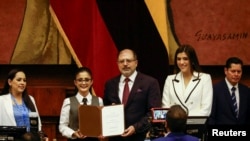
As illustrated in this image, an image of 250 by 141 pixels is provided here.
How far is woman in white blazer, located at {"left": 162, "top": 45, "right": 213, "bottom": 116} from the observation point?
233 inches

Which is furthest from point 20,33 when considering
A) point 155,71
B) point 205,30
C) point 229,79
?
point 229,79

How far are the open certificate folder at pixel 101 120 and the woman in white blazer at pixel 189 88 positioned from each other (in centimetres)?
60

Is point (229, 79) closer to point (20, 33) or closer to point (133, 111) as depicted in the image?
point (133, 111)

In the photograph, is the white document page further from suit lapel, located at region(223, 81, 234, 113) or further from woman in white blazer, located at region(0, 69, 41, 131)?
suit lapel, located at region(223, 81, 234, 113)

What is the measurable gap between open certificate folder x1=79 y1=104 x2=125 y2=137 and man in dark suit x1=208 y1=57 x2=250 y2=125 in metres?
1.11

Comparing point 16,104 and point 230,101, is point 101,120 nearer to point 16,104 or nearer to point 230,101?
point 16,104

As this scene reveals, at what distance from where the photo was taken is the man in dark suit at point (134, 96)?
5.89m

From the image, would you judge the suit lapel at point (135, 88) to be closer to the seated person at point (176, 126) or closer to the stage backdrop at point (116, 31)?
the stage backdrop at point (116, 31)

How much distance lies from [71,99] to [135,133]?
28.5 inches

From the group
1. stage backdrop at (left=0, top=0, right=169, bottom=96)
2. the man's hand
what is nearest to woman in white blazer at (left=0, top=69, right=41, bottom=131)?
the man's hand

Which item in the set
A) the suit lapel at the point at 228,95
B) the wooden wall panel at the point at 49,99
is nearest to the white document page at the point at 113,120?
the suit lapel at the point at 228,95

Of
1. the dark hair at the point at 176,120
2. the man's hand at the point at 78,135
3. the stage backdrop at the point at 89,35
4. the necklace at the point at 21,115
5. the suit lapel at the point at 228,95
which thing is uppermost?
the stage backdrop at the point at 89,35

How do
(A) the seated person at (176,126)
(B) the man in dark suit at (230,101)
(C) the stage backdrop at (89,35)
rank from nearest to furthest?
(A) the seated person at (176,126) < (B) the man in dark suit at (230,101) < (C) the stage backdrop at (89,35)

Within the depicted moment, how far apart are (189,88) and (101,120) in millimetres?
1017
